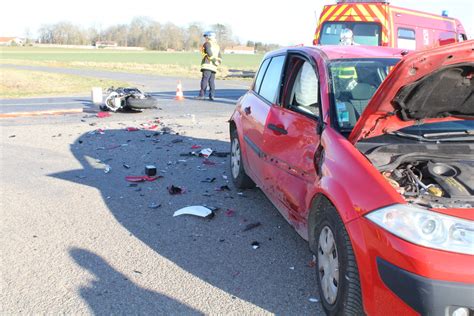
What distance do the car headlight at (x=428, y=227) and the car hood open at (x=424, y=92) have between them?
79 cm

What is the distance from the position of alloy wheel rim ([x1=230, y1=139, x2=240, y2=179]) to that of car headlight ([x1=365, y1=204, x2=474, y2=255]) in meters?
3.44

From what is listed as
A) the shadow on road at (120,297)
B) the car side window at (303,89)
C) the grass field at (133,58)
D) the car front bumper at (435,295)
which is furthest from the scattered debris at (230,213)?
the grass field at (133,58)

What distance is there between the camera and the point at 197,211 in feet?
16.6

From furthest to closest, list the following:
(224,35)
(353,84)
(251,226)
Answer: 1. (224,35)
2. (251,226)
3. (353,84)

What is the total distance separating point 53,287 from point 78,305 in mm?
379

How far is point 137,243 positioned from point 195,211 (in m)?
0.89

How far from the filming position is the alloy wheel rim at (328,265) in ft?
9.86

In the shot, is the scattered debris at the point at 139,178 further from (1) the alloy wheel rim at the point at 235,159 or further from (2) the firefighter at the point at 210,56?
(2) the firefighter at the point at 210,56

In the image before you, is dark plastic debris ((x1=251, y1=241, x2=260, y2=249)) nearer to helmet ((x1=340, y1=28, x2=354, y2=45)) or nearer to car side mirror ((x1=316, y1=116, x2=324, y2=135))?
car side mirror ((x1=316, y1=116, x2=324, y2=135))

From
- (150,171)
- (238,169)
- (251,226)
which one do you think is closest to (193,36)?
(150,171)

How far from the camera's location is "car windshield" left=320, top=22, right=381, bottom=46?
11477 mm

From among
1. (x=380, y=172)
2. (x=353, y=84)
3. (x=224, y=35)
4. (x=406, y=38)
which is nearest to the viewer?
(x=380, y=172)

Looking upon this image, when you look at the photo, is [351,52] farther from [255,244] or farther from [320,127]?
[255,244]

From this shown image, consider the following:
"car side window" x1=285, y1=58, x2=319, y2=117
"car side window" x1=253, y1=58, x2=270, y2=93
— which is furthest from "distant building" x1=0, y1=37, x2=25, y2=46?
"car side window" x1=285, y1=58, x2=319, y2=117
